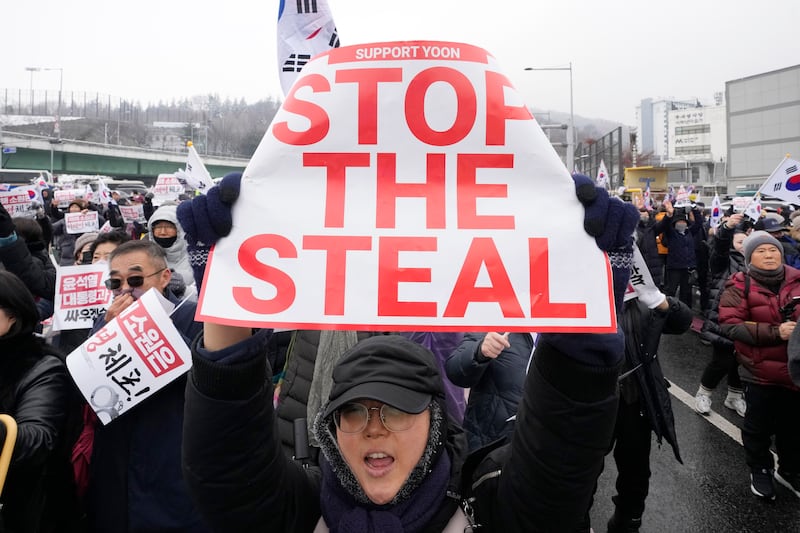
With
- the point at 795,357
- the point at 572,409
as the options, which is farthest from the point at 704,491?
the point at 572,409

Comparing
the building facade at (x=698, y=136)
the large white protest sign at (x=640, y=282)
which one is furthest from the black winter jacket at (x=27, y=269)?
the building facade at (x=698, y=136)

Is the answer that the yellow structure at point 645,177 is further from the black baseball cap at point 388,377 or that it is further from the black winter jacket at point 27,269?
the black baseball cap at point 388,377

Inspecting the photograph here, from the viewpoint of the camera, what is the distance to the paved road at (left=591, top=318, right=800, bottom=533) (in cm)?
359

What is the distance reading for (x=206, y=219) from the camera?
1.29 meters

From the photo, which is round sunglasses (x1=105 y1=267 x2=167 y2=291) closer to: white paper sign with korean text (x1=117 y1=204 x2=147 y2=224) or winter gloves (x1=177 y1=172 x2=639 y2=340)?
winter gloves (x1=177 y1=172 x2=639 y2=340)

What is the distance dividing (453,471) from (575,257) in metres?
0.67

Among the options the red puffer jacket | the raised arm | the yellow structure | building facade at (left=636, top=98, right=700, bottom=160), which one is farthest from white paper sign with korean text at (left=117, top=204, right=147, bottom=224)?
building facade at (left=636, top=98, right=700, bottom=160)

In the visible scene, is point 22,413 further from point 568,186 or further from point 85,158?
point 85,158

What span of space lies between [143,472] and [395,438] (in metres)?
1.37

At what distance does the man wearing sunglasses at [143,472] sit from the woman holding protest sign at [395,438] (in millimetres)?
940

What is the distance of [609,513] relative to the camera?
378 cm

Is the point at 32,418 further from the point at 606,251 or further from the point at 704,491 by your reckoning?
the point at 704,491

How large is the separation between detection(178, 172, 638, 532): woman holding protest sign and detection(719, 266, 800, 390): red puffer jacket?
3.40 meters

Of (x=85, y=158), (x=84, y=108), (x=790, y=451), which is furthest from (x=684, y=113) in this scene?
(x=790, y=451)
